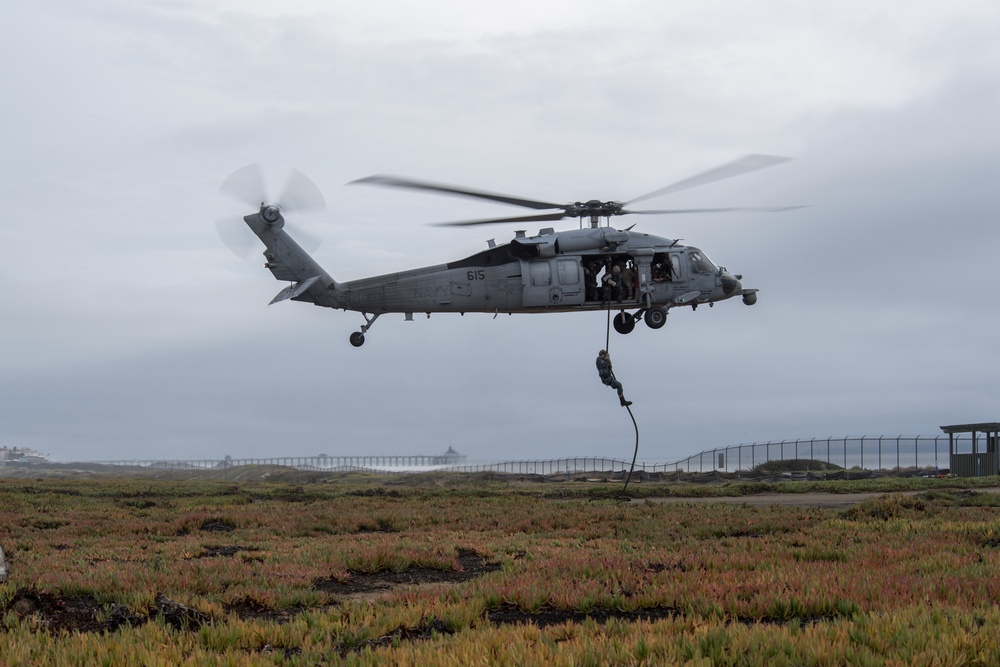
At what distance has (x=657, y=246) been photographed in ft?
95.6

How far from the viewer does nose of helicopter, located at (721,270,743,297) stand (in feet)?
100

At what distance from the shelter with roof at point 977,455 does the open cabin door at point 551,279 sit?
82.0 feet

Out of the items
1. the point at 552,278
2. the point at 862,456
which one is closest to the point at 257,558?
the point at 552,278

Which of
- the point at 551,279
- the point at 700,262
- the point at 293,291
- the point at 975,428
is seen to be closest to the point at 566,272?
the point at 551,279

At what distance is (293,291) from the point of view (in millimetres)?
28594

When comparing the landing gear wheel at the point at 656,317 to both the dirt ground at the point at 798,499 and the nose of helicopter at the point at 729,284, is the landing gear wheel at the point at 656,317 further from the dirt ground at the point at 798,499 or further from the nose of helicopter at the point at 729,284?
the dirt ground at the point at 798,499

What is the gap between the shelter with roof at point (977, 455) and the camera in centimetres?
4316

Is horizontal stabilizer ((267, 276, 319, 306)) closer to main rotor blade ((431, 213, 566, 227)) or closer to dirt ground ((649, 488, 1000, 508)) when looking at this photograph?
main rotor blade ((431, 213, 566, 227))

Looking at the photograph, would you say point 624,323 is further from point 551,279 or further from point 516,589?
point 516,589

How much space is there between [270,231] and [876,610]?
2344cm

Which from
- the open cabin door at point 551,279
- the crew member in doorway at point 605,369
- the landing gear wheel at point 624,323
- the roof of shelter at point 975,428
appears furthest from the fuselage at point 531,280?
the roof of shelter at point 975,428

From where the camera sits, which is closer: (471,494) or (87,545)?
(87,545)

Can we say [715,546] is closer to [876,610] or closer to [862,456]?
[876,610]

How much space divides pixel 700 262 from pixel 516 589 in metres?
20.2
